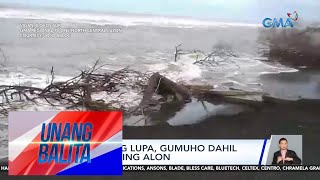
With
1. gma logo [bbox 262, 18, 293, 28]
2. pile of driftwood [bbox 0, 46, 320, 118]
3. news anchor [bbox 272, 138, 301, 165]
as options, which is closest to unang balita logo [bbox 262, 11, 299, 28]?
gma logo [bbox 262, 18, 293, 28]

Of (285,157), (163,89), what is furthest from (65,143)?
(285,157)

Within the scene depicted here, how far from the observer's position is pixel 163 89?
284 cm

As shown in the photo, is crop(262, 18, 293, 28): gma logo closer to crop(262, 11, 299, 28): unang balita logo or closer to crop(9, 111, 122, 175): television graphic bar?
crop(262, 11, 299, 28): unang balita logo

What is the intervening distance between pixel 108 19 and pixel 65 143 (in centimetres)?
109

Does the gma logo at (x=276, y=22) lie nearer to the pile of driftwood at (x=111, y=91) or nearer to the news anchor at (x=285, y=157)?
the pile of driftwood at (x=111, y=91)

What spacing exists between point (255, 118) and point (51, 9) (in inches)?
74.8

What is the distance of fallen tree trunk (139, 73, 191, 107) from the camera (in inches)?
112

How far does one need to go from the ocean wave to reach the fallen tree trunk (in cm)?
44

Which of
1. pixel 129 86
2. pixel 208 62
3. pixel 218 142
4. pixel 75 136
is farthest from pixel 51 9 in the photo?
pixel 218 142

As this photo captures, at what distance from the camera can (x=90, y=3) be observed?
108 inches

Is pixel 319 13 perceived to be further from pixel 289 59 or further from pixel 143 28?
pixel 143 28

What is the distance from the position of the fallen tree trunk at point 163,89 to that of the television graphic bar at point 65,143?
27 cm

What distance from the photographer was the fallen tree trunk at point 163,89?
2.84 m

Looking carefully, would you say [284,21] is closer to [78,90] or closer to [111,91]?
[111,91]
